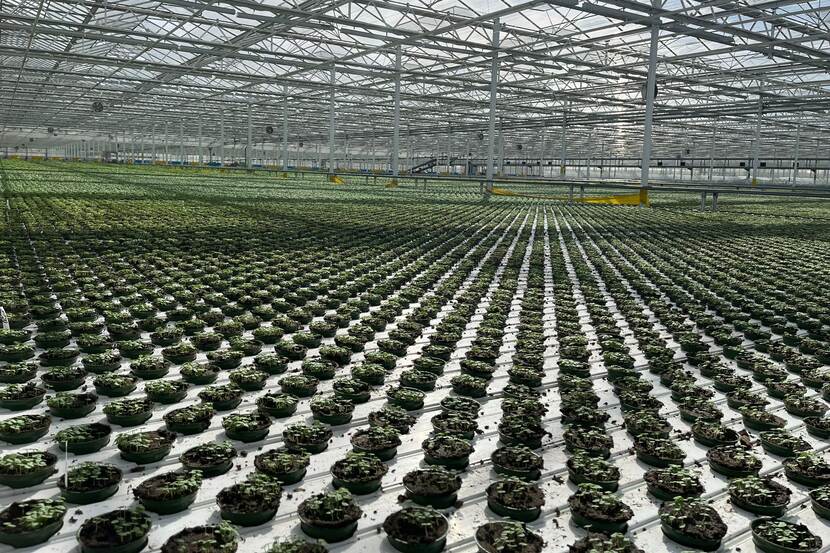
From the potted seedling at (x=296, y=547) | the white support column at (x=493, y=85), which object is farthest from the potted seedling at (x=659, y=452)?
the white support column at (x=493, y=85)

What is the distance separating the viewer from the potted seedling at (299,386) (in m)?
4.90

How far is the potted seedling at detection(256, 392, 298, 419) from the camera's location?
14.7 ft

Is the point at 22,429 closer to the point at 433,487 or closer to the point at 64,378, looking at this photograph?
the point at 64,378

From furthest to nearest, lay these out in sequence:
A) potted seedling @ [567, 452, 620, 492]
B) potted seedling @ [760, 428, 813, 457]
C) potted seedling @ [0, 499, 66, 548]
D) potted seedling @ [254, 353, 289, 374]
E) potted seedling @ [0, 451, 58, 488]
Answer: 1. potted seedling @ [254, 353, 289, 374]
2. potted seedling @ [760, 428, 813, 457]
3. potted seedling @ [567, 452, 620, 492]
4. potted seedling @ [0, 451, 58, 488]
5. potted seedling @ [0, 499, 66, 548]

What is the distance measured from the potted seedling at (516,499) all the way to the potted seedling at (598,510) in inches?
7.9

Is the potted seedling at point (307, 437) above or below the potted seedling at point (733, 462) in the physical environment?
above

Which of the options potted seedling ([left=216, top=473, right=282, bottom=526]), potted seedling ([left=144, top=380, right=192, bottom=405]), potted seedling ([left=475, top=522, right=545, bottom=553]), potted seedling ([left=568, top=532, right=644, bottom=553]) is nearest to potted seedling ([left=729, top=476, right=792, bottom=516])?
potted seedling ([left=568, top=532, right=644, bottom=553])

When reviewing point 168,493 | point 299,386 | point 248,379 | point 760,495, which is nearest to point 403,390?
point 299,386

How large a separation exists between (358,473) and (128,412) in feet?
6.00

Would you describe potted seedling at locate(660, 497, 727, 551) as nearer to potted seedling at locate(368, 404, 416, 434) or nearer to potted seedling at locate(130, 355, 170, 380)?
potted seedling at locate(368, 404, 416, 434)

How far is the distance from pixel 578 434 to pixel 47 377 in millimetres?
4219

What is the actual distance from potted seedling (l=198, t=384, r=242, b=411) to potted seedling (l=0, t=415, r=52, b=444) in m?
1.07

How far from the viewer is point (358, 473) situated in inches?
141

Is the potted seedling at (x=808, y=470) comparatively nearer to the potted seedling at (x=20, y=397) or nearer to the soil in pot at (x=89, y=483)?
the soil in pot at (x=89, y=483)
